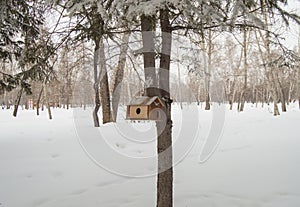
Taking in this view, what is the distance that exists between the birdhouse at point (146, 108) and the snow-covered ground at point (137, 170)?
60.2 inches

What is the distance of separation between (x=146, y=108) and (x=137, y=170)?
274cm

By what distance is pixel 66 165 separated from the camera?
4.96 meters

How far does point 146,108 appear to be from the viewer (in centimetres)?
237

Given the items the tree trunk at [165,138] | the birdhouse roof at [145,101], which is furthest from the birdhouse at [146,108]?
the tree trunk at [165,138]

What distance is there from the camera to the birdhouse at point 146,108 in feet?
7.80

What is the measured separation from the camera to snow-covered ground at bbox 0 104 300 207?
→ 11.5ft

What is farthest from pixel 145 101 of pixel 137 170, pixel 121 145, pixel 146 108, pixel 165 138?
pixel 121 145

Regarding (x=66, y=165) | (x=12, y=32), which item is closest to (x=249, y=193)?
(x=66, y=165)

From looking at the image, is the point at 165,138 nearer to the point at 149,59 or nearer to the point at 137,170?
the point at 149,59

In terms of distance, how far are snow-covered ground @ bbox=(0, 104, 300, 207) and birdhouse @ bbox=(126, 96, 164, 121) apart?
5.01 feet

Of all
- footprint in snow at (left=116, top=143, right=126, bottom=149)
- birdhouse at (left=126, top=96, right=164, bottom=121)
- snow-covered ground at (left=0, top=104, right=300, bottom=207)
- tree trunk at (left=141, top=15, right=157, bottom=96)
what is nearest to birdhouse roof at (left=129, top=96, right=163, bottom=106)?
birdhouse at (left=126, top=96, right=164, bottom=121)

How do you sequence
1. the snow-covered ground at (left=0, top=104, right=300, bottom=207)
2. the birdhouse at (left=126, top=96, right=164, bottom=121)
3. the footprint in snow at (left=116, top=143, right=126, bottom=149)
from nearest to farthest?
the birdhouse at (left=126, top=96, right=164, bottom=121), the snow-covered ground at (left=0, top=104, right=300, bottom=207), the footprint in snow at (left=116, top=143, right=126, bottom=149)

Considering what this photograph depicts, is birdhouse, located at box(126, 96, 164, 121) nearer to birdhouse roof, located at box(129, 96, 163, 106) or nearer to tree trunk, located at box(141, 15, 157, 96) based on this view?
birdhouse roof, located at box(129, 96, 163, 106)

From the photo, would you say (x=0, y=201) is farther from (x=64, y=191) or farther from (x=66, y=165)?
(x=66, y=165)
